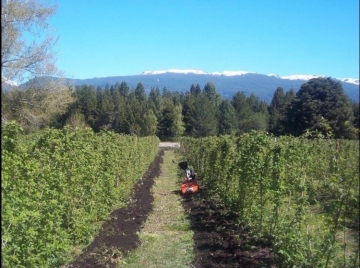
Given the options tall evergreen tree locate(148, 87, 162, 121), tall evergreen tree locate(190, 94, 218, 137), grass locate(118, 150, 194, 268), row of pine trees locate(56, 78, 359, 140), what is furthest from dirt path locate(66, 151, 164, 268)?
tall evergreen tree locate(148, 87, 162, 121)

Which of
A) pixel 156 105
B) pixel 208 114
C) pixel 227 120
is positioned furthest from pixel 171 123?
pixel 227 120

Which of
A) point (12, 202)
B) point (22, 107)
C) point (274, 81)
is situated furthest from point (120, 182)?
point (274, 81)

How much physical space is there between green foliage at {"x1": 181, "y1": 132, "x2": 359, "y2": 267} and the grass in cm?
159

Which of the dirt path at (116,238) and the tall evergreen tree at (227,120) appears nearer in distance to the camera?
the dirt path at (116,238)

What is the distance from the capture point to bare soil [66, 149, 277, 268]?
7.23 metres

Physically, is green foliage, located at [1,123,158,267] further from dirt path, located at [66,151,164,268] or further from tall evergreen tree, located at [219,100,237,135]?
tall evergreen tree, located at [219,100,237,135]

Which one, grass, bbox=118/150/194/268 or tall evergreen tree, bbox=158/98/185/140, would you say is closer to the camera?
grass, bbox=118/150/194/268

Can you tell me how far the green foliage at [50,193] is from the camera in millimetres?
4855

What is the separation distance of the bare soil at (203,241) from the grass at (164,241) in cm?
18

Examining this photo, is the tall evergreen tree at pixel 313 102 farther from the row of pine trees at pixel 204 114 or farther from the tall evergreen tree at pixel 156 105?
the tall evergreen tree at pixel 156 105

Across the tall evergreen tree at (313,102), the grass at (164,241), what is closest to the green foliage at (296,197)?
the grass at (164,241)

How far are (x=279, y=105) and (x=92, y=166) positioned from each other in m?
54.9

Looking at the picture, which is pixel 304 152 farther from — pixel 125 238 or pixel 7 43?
pixel 7 43

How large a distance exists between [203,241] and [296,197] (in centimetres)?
267
